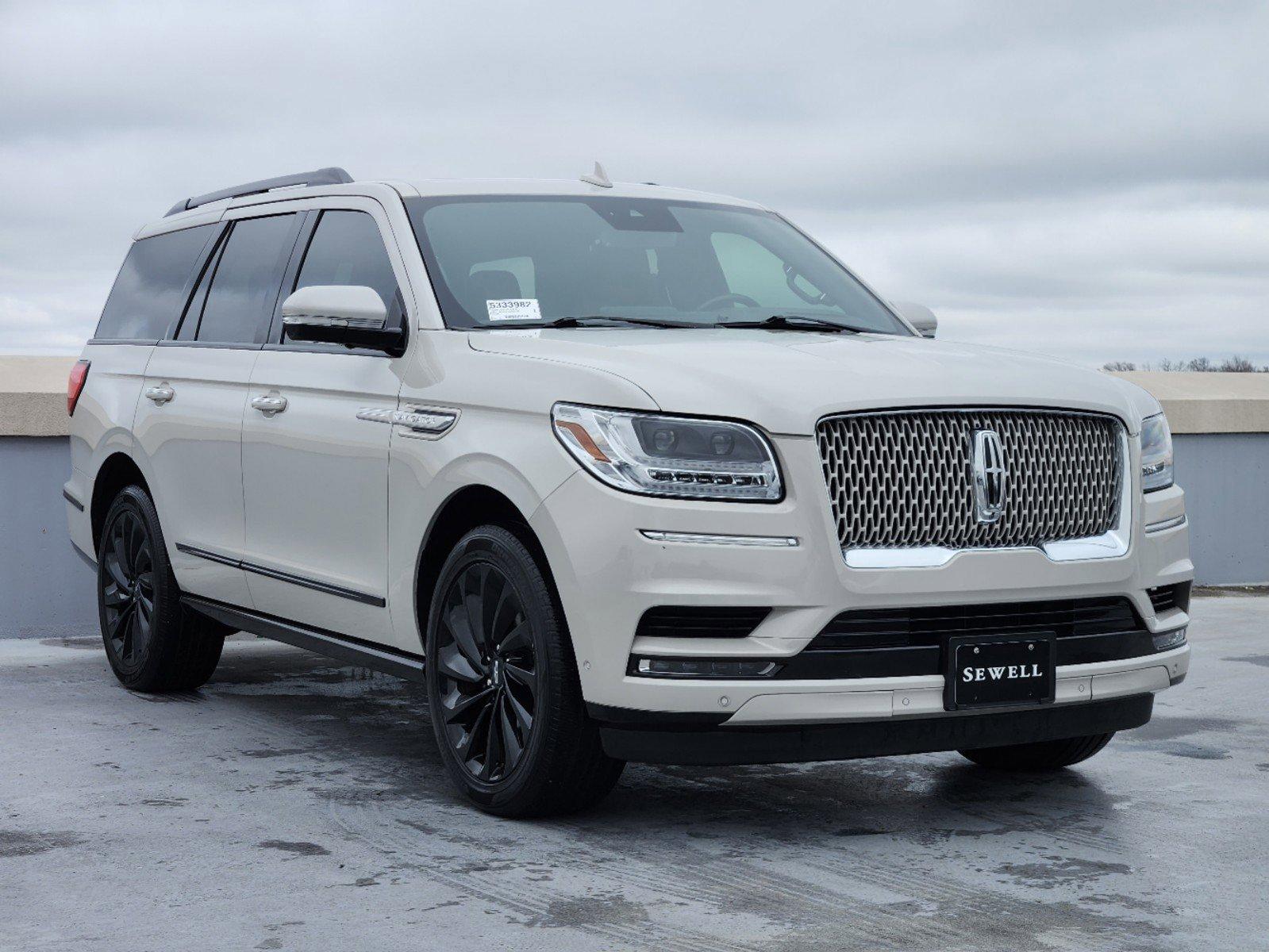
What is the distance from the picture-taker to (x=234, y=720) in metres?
6.98

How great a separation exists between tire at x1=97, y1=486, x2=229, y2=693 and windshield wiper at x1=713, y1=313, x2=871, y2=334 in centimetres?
292

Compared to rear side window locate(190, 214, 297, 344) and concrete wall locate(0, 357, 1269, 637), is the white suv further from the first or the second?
concrete wall locate(0, 357, 1269, 637)

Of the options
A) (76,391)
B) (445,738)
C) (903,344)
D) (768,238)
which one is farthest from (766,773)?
(76,391)

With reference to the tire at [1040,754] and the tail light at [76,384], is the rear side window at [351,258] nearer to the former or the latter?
the tail light at [76,384]

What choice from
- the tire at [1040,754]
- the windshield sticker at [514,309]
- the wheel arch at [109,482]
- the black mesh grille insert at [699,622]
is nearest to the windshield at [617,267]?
the windshield sticker at [514,309]

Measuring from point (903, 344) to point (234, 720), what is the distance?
3.21m

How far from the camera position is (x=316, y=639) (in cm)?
619

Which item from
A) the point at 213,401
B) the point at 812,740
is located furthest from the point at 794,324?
the point at 213,401

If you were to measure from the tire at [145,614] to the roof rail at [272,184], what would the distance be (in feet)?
4.53

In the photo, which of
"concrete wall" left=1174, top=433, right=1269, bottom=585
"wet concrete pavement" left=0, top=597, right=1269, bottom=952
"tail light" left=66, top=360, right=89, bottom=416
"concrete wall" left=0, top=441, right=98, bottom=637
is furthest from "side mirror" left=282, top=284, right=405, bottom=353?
"concrete wall" left=1174, top=433, right=1269, bottom=585

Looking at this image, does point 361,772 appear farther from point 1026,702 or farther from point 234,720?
point 1026,702

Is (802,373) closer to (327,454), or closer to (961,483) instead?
(961,483)

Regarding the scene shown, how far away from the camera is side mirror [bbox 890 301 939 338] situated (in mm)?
6621

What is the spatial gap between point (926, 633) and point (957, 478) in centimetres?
44
